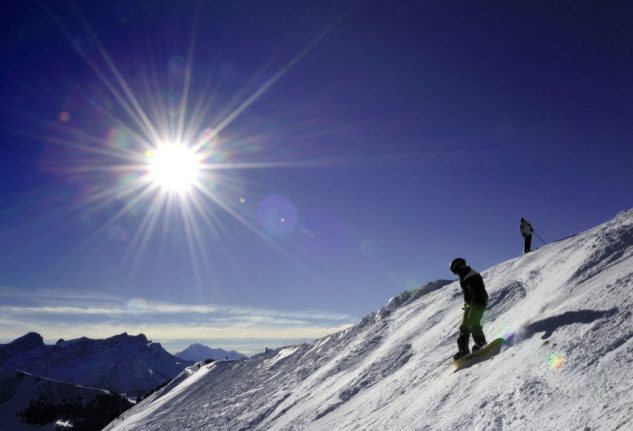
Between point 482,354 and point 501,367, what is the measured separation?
1357 mm

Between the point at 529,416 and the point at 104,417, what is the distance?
208m

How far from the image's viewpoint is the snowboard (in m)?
8.78

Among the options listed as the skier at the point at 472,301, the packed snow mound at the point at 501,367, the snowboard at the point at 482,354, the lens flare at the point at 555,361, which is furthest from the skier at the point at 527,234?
the lens flare at the point at 555,361

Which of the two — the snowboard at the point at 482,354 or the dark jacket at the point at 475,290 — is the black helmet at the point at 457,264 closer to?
the dark jacket at the point at 475,290

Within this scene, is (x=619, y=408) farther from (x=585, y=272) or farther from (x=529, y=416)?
(x=585, y=272)

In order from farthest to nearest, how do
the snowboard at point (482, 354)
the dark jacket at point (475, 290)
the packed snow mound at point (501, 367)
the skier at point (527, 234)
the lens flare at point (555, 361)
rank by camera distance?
the skier at point (527, 234) < the dark jacket at point (475, 290) < the snowboard at point (482, 354) < the lens flare at point (555, 361) < the packed snow mound at point (501, 367)

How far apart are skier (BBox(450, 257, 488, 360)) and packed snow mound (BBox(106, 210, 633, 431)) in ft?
2.60

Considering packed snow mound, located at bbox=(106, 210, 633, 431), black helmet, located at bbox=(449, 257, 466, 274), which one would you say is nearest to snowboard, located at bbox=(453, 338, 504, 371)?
packed snow mound, located at bbox=(106, 210, 633, 431)

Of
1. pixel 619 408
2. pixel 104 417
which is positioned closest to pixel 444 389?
pixel 619 408

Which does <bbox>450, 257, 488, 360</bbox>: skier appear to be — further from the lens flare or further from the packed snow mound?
the lens flare

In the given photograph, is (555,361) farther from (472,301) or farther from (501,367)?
(472,301)

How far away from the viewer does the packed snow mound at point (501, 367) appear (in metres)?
5.84

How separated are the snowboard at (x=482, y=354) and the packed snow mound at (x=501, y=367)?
10.7 inches

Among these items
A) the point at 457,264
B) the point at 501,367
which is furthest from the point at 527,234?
the point at 501,367
